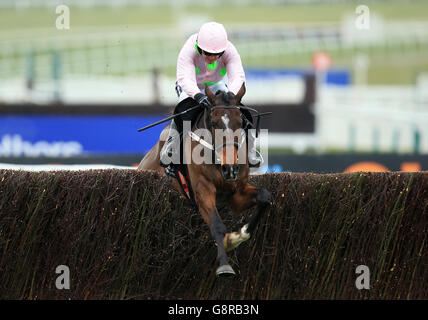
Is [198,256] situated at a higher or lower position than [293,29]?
lower

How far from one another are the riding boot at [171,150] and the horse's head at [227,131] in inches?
29.5

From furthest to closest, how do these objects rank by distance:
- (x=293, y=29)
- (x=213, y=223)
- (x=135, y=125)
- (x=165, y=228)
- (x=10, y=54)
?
(x=293, y=29) → (x=10, y=54) → (x=135, y=125) → (x=165, y=228) → (x=213, y=223)

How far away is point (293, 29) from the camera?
23141mm

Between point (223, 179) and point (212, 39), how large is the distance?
1.15 meters

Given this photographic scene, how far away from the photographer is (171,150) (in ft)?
22.9

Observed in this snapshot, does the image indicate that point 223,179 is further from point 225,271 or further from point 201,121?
point 225,271

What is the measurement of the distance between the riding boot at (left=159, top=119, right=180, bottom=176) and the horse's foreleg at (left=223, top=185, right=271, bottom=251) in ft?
2.63

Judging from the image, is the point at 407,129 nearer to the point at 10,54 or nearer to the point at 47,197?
the point at 10,54

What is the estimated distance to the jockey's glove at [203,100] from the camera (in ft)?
20.4

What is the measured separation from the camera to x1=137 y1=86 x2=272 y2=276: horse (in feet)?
19.5

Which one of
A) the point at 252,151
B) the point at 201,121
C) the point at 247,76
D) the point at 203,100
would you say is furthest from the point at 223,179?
the point at 247,76

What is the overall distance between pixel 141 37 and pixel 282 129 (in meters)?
8.04

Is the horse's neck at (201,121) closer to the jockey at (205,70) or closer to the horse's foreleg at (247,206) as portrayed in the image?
the jockey at (205,70)

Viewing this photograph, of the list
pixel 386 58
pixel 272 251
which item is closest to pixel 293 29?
pixel 386 58
